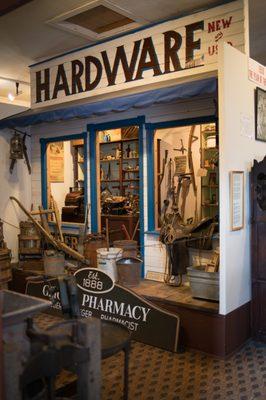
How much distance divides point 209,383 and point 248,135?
8.22 ft

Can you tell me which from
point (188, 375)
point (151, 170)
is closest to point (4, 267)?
point (151, 170)

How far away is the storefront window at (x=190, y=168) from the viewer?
307 inches

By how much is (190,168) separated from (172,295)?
3.60m

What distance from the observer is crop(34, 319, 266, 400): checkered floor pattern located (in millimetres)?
3500

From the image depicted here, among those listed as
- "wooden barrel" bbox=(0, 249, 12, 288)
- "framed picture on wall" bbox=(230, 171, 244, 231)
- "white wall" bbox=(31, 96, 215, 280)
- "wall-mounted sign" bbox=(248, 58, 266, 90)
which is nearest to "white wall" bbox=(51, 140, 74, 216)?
"white wall" bbox=(31, 96, 215, 280)

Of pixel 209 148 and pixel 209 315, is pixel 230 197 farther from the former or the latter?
pixel 209 148

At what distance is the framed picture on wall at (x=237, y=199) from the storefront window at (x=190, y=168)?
3122 millimetres

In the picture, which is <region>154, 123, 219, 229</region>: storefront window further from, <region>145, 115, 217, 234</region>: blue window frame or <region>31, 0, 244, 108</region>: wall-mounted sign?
<region>31, 0, 244, 108</region>: wall-mounted sign

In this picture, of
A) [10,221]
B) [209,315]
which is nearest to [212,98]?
[209,315]

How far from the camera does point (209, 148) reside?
25.7 feet

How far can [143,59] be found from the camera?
18.3 ft

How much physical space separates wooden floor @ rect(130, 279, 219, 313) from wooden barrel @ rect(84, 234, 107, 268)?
774mm

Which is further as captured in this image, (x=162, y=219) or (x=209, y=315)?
(x=162, y=219)

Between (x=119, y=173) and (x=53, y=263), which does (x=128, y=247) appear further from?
(x=119, y=173)
